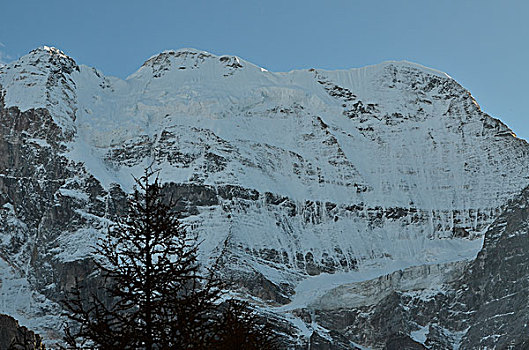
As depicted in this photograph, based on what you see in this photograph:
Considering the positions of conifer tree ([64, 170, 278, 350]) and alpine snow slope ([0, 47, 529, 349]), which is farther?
alpine snow slope ([0, 47, 529, 349])

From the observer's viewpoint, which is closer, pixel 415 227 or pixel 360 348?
pixel 360 348

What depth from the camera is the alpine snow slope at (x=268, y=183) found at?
15538 centimetres

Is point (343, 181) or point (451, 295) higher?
point (343, 181)

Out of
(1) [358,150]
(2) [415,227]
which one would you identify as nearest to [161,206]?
(2) [415,227]

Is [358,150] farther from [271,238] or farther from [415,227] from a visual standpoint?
[271,238]

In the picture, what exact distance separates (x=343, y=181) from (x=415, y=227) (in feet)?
48.6

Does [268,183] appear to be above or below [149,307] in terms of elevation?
above

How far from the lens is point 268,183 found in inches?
6732

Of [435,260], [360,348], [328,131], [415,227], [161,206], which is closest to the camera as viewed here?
[161,206]

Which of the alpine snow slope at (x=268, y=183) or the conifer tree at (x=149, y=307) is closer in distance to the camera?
the conifer tree at (x=149, y=307)

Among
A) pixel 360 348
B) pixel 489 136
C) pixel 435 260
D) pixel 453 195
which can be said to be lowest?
pixel 360 348

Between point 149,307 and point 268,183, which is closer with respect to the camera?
point 149,307

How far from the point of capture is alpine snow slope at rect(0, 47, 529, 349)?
155375mm

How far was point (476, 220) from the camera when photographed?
17588 centimetres
